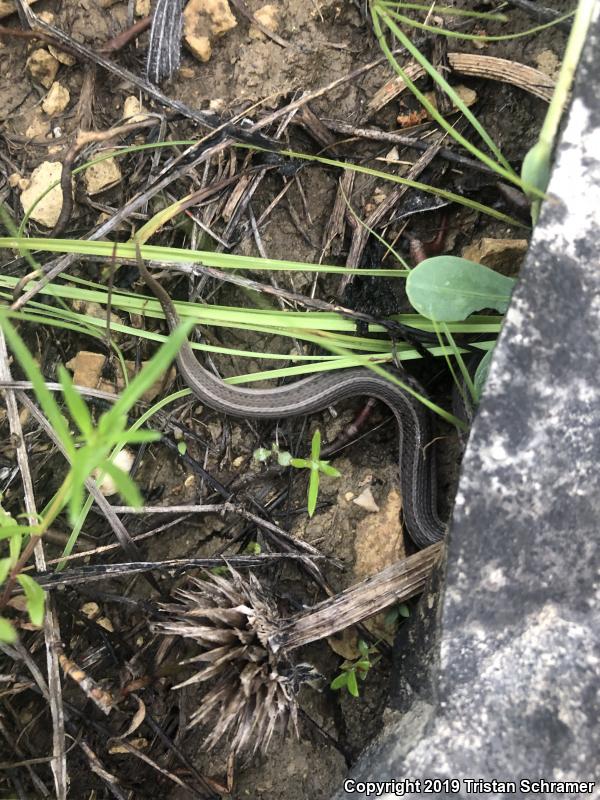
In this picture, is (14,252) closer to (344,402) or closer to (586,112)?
(344,402)

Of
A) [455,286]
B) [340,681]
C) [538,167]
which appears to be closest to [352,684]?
[340,681]

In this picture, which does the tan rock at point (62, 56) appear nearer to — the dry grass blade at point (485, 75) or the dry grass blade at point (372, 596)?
the dry grass blade at point (485, 75)

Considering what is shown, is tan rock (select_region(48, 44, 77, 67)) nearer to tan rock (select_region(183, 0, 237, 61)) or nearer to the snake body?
tan rock (select_region(183, 0, 237, 61))

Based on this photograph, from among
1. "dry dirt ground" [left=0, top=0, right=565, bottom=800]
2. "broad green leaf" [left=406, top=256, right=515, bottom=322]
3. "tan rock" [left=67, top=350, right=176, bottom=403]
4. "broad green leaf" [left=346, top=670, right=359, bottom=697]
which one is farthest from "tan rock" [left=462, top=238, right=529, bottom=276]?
"broad green leaf" [left=346, top=670, right=359, bottom=697]

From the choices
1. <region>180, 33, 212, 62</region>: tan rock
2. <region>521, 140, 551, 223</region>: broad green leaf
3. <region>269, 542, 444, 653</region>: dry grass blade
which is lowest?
<region>269, 542, 444, 653</region>: dry grass blade

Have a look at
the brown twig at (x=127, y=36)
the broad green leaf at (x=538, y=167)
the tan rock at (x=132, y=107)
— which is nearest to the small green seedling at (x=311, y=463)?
the broad green leaf at (x=538, y=167)

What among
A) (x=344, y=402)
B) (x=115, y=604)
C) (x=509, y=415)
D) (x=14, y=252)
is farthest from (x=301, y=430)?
(x=14, y=252)
